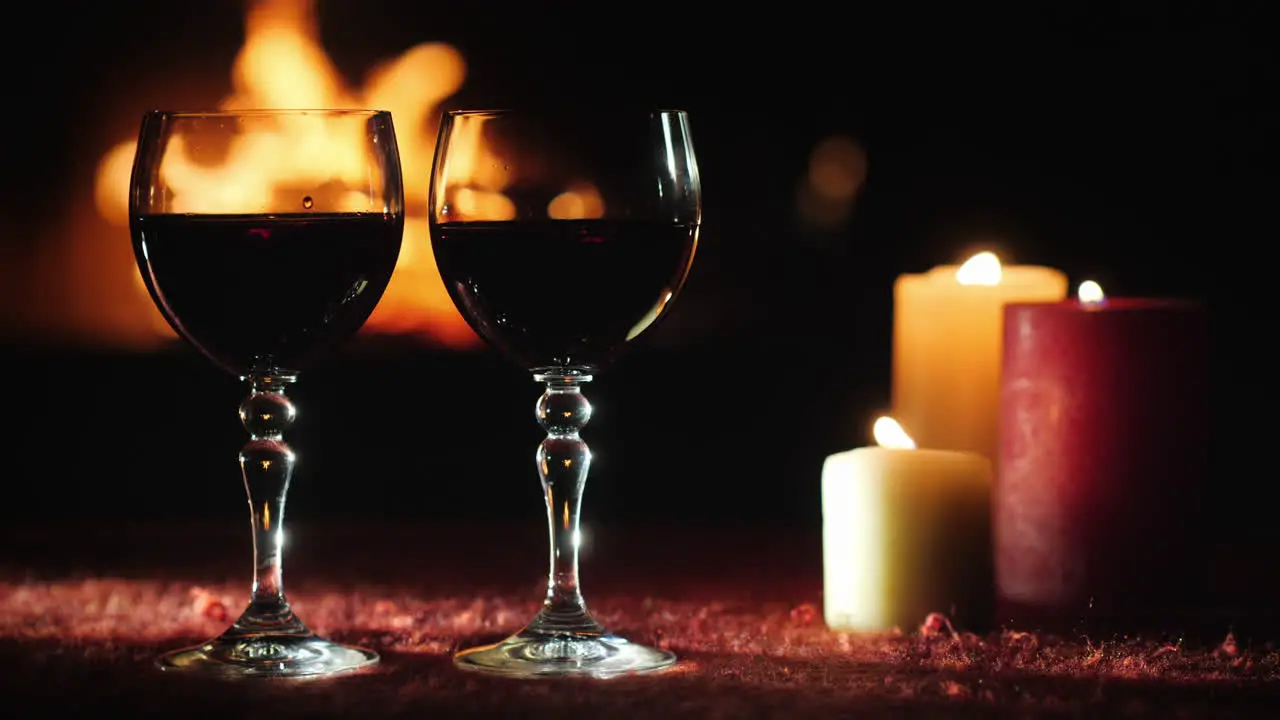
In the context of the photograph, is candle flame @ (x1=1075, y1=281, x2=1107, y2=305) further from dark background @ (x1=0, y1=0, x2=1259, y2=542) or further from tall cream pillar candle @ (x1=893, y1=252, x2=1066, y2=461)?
dark background @ (x1=0, y1=0, x2=1259, y2=542)

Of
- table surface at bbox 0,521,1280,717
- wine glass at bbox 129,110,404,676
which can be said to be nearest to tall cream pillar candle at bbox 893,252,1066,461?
table surface at bbox 0,521,1280,717

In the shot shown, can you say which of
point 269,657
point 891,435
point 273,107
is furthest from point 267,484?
point 273,107

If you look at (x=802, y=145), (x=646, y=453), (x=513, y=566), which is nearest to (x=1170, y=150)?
(x=802, y=145)

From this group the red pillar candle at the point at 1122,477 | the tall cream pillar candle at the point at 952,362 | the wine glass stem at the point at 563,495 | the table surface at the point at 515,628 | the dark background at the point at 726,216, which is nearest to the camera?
the table surface at the point at 515,628

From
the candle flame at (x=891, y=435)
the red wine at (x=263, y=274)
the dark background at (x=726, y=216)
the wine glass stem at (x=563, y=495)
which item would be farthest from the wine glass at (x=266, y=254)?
the dark background at (x=726, y=216)

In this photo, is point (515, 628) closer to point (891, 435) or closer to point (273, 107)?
point (891, 435)

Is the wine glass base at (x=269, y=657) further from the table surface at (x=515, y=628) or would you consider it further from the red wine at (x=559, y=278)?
the red wine at (x=559, y=278)
